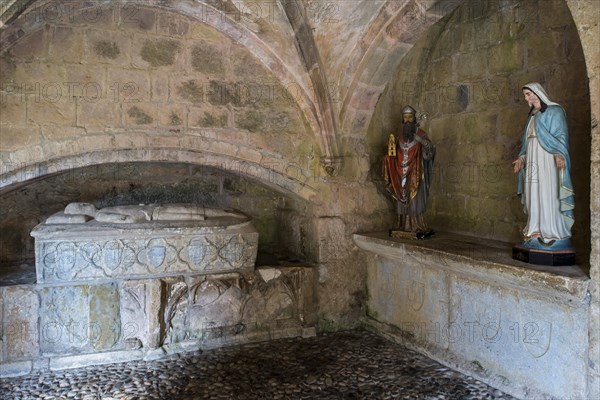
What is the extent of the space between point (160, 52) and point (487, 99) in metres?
2.81

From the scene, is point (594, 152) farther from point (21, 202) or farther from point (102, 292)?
point (21, 202)

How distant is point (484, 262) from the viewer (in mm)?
2912

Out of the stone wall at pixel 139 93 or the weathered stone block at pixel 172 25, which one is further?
the weathered stone block at pixel 172 25

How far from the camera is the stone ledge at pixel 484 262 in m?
2.49

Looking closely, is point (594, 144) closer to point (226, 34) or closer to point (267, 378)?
point (267, 378)

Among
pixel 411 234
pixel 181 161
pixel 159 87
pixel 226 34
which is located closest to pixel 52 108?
pixel 159 87

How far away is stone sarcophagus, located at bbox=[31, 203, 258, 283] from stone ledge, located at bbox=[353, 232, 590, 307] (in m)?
1.19

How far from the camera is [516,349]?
9.55 feet

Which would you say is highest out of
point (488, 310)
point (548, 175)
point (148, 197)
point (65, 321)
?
point (548, 175)

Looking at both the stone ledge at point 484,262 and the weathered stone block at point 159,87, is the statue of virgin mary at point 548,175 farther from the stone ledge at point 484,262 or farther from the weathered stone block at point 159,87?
the weathered stone block at point 159,87

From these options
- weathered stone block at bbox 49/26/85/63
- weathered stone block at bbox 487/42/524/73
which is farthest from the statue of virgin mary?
weathered stone block at bbox 49/26/85/63

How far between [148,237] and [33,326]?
1.02 metres

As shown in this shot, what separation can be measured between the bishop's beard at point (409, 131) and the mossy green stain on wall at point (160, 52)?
2.05m

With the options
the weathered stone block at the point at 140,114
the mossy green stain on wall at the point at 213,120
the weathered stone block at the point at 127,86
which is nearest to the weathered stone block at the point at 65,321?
the weathered stone block at the point at 140,114
